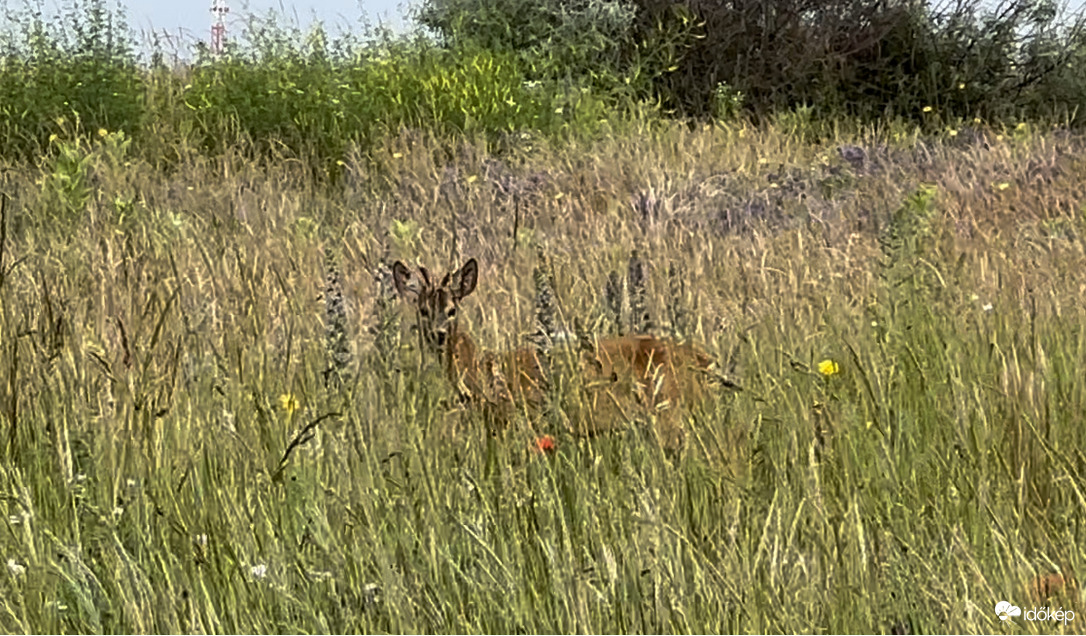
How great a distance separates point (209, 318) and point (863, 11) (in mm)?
8875

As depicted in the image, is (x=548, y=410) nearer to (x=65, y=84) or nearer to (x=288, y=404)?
(x=288, y=404)

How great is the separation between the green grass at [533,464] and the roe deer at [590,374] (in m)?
0.07

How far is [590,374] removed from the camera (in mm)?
2250

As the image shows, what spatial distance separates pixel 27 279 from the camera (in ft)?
10.5

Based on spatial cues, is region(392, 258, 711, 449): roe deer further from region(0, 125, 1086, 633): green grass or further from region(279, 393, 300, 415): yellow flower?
region(279, 393, 300, 415): yellow flower

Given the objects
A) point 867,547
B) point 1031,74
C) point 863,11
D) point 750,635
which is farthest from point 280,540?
point 1031,74

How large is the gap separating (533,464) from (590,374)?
0.41 metres

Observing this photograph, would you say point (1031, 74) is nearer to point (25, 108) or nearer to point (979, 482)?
point (25, 108)

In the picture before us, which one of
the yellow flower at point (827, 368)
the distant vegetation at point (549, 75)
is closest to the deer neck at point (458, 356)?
the yellow flower at point (827, 368)

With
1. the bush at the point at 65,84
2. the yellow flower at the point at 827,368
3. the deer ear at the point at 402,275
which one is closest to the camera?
the yellow flower at the point at 827,368

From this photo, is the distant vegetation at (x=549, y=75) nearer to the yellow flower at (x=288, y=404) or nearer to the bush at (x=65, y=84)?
the bush at (x=65, y=84)

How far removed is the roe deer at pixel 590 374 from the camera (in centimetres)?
206

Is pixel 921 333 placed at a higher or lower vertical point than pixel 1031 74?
lower

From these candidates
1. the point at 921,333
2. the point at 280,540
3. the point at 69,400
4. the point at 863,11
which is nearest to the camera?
the point at 280,540
